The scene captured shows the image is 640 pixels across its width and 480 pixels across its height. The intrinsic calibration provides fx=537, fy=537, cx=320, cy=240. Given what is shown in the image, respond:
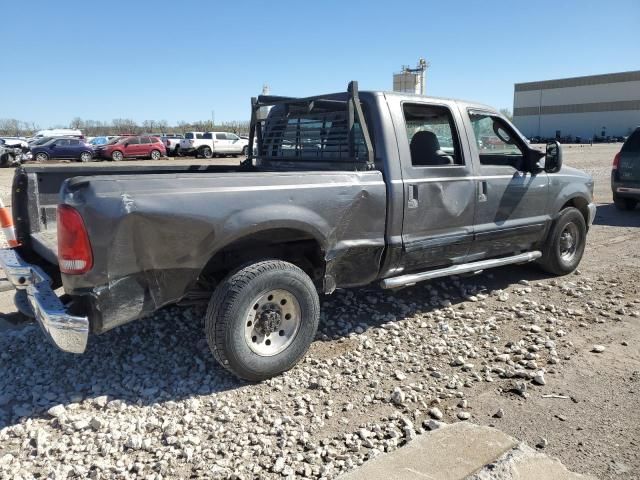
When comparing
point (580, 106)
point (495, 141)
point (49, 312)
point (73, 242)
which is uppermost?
point (580, 106)

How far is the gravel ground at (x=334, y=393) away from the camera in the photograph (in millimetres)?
2955

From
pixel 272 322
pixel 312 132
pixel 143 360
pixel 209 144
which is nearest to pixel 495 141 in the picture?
pixel 312 132

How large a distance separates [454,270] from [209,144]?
107 ft

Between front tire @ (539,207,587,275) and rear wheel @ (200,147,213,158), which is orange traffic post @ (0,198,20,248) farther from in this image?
rear wheel @ (200,147,213,158)

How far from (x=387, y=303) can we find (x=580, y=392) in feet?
6.56

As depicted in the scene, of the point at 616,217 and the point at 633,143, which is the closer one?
the point at 616,217

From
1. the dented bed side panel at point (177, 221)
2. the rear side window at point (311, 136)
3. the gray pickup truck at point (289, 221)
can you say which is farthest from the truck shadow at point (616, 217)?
the dented bed side panel at point (177, 221)

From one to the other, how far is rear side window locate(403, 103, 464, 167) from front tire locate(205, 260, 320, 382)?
1.69 m

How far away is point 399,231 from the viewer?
14.4ft

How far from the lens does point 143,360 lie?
4.02 m

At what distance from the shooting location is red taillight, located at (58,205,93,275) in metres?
3.03

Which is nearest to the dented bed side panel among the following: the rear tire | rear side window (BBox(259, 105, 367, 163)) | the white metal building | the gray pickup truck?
the gray pickup truck

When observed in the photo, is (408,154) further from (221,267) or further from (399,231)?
(221,267)

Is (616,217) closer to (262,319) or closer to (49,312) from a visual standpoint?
(262,319)
